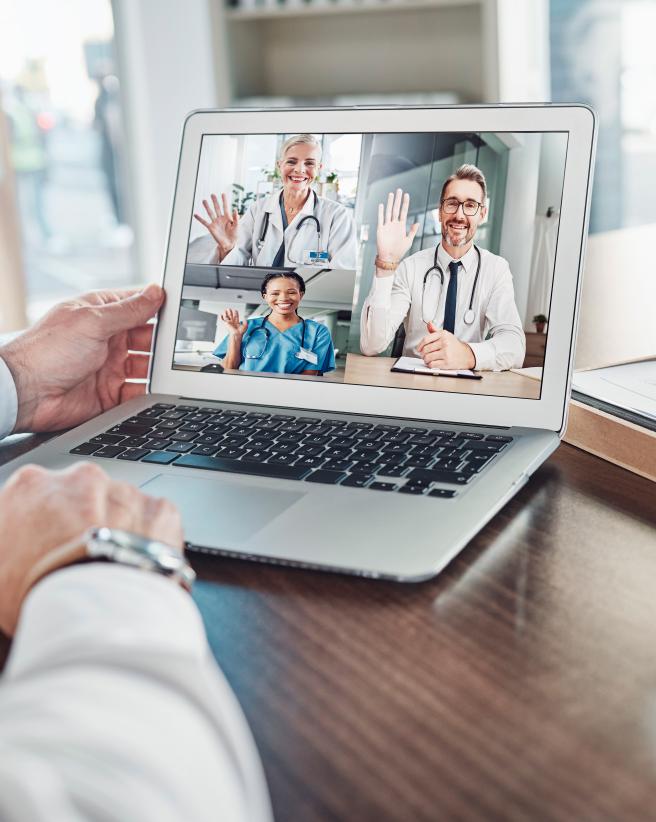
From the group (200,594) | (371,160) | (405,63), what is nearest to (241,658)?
(200,594)

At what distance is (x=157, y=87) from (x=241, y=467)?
2.86 m

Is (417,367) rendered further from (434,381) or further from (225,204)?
(225,204)

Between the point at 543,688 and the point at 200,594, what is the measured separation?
230 millimetres

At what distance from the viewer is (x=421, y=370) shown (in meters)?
0.82

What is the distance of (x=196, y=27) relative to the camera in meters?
3.11

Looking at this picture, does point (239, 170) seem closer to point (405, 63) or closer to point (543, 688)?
point (543, 688)

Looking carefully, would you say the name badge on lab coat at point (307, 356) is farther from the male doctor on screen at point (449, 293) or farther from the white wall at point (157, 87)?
the white wall at point (157, 87)

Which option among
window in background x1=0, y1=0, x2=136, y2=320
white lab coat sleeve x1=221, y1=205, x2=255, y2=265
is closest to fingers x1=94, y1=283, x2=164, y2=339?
white lab coat sleeve x1=221, y1=205, x2=255, y2=265

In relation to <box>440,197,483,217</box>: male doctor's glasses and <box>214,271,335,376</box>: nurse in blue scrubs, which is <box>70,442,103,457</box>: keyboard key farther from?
<box>440,197,483,217</box>: male doctor's glasses

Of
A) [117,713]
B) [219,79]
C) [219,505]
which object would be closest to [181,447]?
[219,505]

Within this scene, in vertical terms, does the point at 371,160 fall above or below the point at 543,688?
above

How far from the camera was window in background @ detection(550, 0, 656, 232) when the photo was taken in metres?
2.83

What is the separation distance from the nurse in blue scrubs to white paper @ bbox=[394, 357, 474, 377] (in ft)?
0.24

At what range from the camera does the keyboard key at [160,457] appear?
0.76 metres
